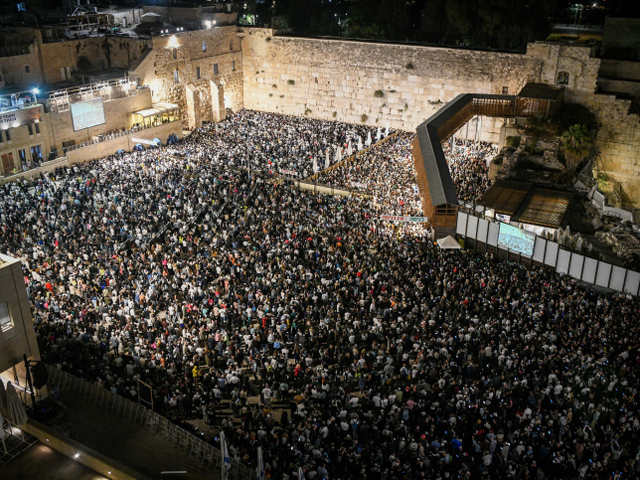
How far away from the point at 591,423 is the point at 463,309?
5052mm

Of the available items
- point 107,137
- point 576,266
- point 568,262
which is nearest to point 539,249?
point 568,262

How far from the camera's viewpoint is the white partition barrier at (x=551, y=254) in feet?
74.7

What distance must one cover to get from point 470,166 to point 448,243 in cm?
1067

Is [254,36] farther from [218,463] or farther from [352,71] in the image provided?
[218,463]

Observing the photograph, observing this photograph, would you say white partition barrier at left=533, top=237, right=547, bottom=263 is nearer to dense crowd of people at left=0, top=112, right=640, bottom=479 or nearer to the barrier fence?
dense crowd of people at left=0, top=112, right=640, bottom=479

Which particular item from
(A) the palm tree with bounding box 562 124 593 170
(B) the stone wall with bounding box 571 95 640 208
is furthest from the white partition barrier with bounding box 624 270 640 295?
(B) the stone wall with bounding box 571 95 640 208

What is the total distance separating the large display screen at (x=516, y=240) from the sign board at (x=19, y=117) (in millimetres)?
24882

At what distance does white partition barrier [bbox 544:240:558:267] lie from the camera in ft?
74.7

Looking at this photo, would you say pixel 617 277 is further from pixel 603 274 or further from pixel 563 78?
pixel 563 78

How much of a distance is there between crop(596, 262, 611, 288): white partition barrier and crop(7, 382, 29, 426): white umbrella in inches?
703

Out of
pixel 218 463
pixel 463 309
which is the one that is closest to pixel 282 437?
pixel 218 463

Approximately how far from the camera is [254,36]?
46.7 metres

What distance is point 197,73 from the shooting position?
44.7 m

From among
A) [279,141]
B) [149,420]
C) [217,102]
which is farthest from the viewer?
[217,102]
